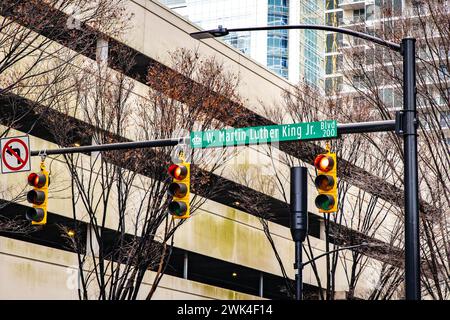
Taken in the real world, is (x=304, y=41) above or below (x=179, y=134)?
above

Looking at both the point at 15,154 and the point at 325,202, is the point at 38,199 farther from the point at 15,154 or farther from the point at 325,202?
the point at 325,202

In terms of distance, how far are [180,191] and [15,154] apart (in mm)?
4329

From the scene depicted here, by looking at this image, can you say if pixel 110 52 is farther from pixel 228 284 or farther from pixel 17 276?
pixel 228 284

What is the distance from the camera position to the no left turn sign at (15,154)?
61.2 feet

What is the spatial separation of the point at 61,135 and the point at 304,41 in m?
99.6

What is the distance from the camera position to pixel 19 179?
31.3m

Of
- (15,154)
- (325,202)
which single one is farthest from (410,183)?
(15,154)

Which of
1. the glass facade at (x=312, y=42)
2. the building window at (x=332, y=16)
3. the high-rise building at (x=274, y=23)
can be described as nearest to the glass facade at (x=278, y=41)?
the high-rise building at (x=274, y=23)

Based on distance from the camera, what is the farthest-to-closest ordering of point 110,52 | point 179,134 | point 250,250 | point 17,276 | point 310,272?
point 310,272, point 250,250, point 17,276, point 110,52, point 179,134

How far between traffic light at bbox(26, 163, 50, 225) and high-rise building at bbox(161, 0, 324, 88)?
98168mm

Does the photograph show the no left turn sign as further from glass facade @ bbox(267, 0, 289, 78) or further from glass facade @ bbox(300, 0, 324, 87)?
glass facade @ bbox(267, 0, 289, 78)

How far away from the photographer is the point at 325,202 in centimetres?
1492

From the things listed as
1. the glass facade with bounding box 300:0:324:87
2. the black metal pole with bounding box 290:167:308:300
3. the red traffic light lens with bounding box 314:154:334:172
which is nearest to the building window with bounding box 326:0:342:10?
the glass facade with bounding box 300:0:324:87
